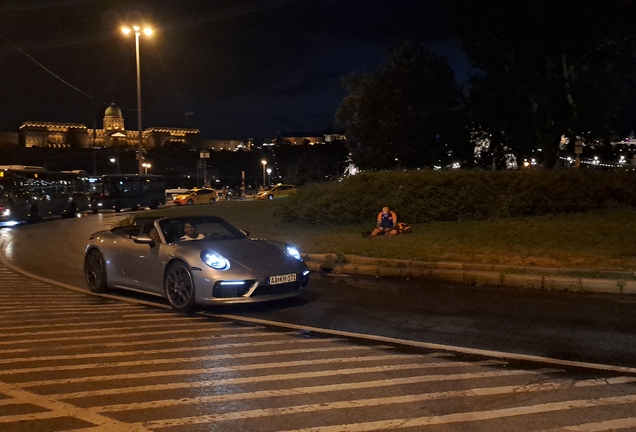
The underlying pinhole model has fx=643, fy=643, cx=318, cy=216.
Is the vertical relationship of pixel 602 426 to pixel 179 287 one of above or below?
below

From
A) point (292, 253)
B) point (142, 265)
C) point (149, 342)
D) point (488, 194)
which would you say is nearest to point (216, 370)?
point (149, 342)

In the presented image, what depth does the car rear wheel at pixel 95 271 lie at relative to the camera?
35.1 ft

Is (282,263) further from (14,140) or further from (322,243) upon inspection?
(14,140)

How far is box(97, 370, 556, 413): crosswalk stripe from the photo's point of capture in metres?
4.84

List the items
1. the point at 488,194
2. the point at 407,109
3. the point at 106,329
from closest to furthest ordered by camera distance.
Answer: the point at 106,329, the point at 488,194, the point at 407,109

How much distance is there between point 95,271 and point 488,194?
11858 millimetres

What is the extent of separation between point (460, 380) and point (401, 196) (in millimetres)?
13804

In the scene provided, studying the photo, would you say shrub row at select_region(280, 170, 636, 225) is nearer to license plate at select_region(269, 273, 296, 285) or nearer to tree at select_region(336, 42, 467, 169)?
license plate at select_region(269, 273, 296, 285)

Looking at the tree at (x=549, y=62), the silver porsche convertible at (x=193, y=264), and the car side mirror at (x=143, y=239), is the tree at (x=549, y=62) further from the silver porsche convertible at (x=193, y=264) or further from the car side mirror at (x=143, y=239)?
the car side mirror at (x=143, y=239)

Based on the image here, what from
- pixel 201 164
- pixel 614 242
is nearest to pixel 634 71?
pixel 614 242

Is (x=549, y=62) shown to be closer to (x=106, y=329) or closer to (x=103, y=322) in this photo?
(x=103, y=322)

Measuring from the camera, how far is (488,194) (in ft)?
61.5

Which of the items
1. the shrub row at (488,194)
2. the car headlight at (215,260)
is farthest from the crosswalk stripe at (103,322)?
the shrub row at (488,194)

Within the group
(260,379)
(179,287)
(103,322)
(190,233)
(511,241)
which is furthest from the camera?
(511,241)
